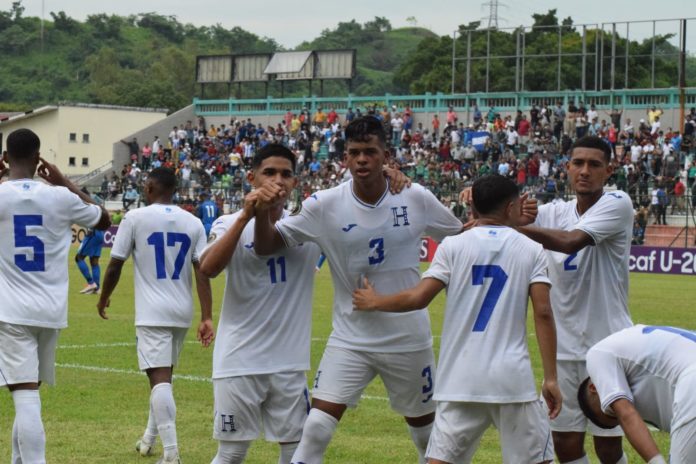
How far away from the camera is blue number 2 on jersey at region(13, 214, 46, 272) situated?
835cm

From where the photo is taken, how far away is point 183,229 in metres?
10.2

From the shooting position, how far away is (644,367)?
19.7 ft

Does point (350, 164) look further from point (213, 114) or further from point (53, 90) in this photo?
point (53, 90)

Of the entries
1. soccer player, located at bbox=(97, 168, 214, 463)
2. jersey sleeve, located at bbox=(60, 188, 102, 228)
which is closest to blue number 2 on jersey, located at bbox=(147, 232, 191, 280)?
soccer player, located at bbox=(97, 168, 214, 463)

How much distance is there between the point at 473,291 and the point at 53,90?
543 ft

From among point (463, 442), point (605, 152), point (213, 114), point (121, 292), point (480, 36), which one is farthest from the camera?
point (480, 36)

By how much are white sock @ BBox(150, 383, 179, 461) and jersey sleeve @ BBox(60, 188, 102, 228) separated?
160 cm

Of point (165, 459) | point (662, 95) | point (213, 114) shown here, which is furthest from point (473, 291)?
point (213, 114)

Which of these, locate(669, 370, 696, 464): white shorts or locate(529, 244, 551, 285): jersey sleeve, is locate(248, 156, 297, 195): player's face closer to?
locate(529, 244, 551, 285): jersey sleeve

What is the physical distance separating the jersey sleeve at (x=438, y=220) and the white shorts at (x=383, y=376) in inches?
31.4

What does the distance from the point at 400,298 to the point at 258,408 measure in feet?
4.33

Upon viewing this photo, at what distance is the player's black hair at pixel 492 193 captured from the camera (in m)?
6.95

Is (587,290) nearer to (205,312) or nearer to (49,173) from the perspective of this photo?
(205,312)

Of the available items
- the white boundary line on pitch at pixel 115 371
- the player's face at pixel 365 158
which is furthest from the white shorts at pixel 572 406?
the white boundary line on pitch at pixel 115 371
